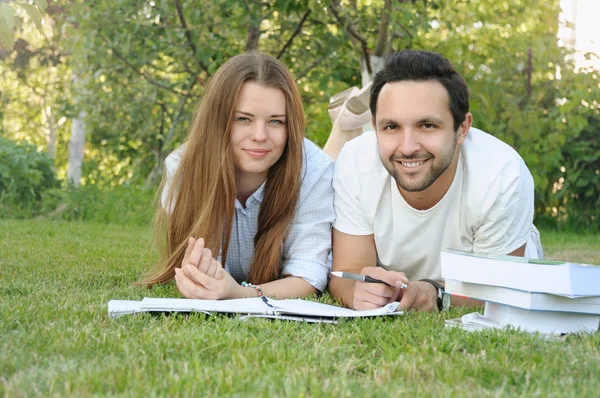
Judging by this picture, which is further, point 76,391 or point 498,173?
point 498,173

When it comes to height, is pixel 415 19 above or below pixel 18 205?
above

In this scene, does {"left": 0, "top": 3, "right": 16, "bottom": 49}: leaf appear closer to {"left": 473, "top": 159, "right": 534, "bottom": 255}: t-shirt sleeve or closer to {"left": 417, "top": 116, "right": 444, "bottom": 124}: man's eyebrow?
{"left": 417, "top": 116, "right": 444, "bottom": 124}: man's eyebrow

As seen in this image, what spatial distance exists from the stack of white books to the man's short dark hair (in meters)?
0.73

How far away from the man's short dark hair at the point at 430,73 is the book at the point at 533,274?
2.40 feet

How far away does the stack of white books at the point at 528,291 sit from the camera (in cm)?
236

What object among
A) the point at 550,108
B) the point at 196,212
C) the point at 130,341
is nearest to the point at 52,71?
the point at 550,108

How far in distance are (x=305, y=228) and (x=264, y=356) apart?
1.48 meters

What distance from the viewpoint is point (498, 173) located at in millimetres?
3119

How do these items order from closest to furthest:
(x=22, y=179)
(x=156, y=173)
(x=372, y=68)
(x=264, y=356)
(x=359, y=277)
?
(x=264, y=356)
(x=359, y=277)
(x=372, y=68)
(x=22, y=179)
(x=156, y=173)

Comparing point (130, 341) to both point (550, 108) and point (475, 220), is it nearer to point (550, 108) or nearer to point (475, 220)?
point (475, 220)

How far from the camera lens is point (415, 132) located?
2.95 metres

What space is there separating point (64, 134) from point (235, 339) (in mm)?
19658

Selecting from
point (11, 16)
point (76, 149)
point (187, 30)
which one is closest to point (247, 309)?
point (11, 16)

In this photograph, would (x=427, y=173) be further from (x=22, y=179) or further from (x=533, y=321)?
(x=22, y=179)
